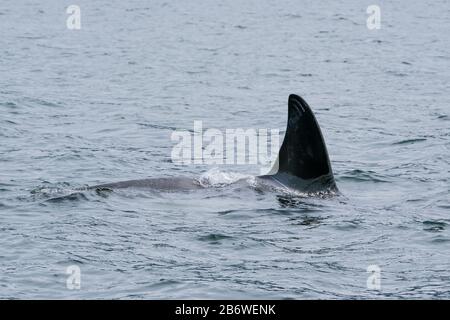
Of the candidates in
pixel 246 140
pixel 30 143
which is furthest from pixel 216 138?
pixel 30 143

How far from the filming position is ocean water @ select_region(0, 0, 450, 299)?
12219mm

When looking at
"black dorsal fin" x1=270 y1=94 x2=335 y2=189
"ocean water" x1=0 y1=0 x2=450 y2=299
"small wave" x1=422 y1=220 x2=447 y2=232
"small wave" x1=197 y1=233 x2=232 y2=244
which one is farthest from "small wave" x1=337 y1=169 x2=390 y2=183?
"small wave" x1=197 y1=233 x2=232 y2=244

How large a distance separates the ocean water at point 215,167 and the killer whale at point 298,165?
260mm

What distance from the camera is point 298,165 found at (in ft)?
50.9

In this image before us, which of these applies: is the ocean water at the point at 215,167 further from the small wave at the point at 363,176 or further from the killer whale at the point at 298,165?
the killer whale at the point at 298,165

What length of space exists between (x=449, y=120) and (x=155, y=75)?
11.0 metres

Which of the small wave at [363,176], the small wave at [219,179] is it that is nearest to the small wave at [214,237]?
the small wave at [219,179]

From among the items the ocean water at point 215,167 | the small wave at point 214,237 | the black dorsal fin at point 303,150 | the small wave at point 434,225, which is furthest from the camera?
the black dorsal fin at point 303,150

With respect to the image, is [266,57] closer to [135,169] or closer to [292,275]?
[135,169]

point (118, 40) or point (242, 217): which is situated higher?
point (118, 40)

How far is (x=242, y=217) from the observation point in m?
14.6

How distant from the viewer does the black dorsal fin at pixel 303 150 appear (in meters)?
15.2

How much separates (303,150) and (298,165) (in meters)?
0.27

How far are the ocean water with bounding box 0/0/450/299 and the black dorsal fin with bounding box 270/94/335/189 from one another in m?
0.37
